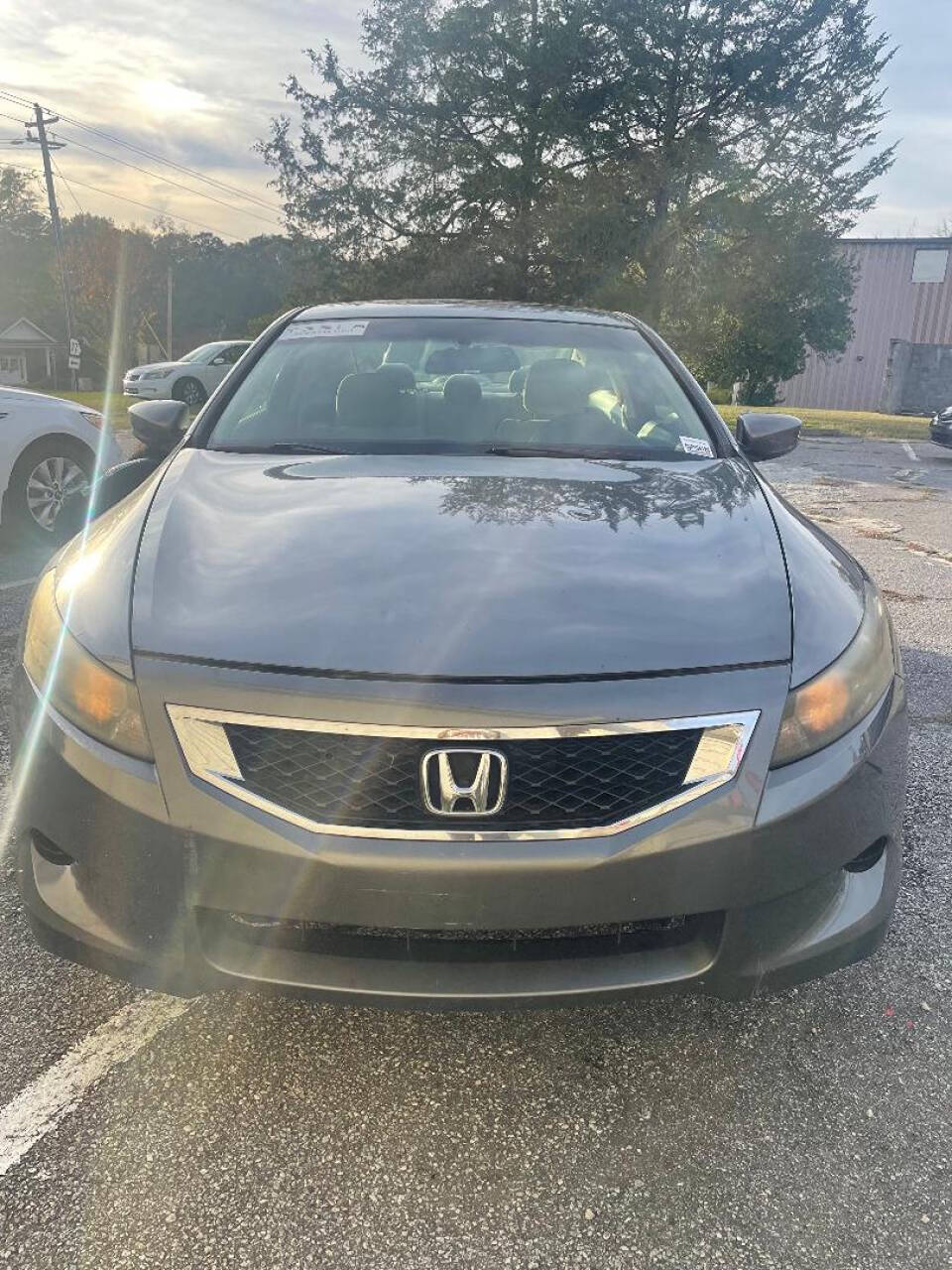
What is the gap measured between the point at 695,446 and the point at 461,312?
3.59 ft

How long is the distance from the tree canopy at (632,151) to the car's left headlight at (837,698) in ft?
66.7

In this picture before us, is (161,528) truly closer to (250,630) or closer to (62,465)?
(250,630)

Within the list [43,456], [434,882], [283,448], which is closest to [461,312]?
[283,448]

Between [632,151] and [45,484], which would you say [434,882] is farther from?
[632,151]

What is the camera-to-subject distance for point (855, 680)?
1.81 metres

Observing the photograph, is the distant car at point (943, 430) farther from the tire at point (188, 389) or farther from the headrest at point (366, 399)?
the tire at point (188, 389)

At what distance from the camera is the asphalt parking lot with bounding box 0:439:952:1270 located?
1538 mm

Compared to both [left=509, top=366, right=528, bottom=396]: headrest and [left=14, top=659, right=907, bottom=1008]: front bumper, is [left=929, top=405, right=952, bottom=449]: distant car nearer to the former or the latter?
[left=509, top=366, right=528, bottom=396]: headrest

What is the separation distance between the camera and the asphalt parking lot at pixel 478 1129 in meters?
1.54

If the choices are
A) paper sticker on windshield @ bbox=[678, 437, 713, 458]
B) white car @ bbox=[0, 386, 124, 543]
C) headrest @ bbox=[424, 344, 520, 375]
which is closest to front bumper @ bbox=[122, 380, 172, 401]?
white car @ bbox=[0, 386, 124, 543]

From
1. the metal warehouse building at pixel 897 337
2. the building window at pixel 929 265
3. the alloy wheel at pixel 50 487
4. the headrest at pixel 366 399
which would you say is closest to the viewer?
Result: the headrest at pixel 366 399

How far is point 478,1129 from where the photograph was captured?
1.75 metres

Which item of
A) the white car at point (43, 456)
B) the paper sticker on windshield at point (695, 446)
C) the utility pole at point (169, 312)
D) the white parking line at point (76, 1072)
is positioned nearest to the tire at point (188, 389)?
the white car at point (43, 456)

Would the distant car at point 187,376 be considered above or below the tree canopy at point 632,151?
below
